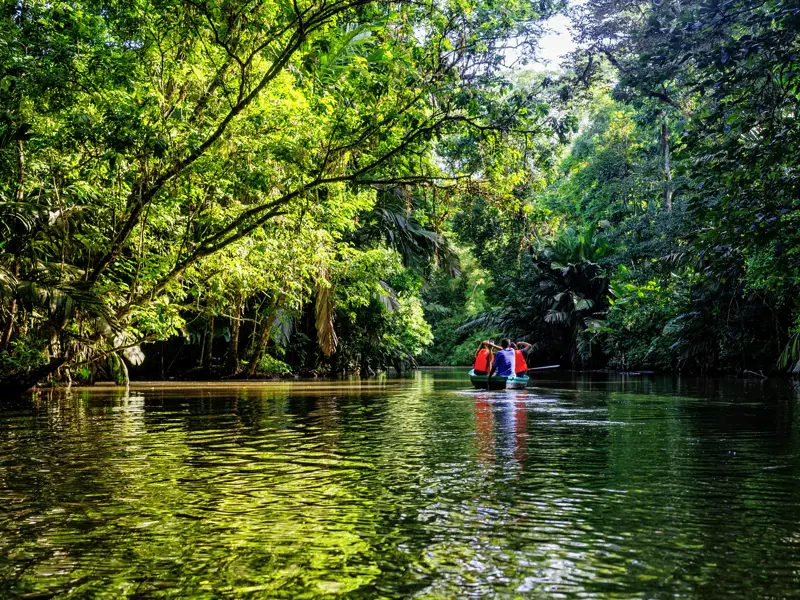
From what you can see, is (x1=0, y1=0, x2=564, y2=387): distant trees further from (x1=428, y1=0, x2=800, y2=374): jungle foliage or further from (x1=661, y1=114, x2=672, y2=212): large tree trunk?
(x1=661, y1=114, x2=672, y2=212): large tree trunk

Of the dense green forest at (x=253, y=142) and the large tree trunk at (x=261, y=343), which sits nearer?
the dense green forest at (x=253, y=142)

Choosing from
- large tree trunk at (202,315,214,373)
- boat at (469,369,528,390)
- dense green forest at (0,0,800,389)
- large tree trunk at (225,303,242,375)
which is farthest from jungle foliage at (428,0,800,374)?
large tree trunk at (202,315,214,373)

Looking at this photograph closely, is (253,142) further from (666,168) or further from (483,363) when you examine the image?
(666,168)

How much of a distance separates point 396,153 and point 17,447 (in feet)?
21.9

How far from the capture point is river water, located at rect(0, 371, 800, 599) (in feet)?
12.3

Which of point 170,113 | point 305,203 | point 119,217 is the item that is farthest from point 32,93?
point 305,203

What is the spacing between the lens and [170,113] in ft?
42.0

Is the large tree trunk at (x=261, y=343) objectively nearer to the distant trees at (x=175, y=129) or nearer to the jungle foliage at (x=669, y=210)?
the jungle foliage at (x=669, y=210)

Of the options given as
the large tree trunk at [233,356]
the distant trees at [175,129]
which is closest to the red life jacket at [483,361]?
the large tree trunk at [233,356]

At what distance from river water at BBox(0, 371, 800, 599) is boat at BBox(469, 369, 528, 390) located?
1006 cm

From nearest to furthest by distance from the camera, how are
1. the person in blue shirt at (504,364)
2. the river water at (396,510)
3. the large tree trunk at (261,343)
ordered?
the river water at (396,510) → the person in blue shirt at (504,364) → the large tree trunk at (261,343)

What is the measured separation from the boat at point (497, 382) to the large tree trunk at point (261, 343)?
7224 millimetres

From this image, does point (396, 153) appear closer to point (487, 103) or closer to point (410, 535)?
point (487, 103)

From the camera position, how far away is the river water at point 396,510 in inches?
147
